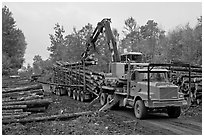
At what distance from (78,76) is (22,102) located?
9610mm

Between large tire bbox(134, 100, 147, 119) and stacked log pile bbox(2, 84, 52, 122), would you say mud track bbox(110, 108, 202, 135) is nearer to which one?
large tire bbox(134, 100, 147, 119)

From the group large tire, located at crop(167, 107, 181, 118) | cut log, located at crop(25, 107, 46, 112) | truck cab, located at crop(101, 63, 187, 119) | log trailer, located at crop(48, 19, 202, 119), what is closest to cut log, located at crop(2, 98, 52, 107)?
cut log, located at crop(25, 107, 46, 112)

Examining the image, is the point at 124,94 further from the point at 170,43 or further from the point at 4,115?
the point at 170,43

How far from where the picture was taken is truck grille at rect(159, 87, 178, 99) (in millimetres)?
12422

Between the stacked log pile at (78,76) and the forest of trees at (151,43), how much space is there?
15.2 metres

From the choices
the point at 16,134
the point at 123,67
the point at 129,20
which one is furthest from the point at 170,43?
the point at 16,134

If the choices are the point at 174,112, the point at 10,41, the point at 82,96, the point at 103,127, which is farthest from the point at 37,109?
the point at 10,41

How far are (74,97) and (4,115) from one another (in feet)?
37.5

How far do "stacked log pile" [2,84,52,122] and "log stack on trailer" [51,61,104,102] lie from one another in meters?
5.60

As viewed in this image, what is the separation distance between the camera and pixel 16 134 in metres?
9.08

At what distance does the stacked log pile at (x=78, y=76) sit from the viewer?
2003 centimetres

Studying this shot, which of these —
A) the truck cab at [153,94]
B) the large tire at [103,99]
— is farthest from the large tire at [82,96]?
the truck cab at [153,94]

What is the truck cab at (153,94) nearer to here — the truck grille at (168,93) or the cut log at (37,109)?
the truck grille at (168,93)

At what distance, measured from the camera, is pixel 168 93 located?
1258 centimetres
